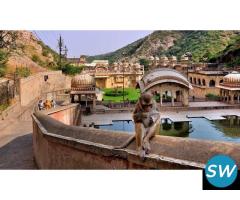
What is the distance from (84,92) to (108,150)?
12.6 meters

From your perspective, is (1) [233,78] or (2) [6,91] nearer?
(2) [6,91]

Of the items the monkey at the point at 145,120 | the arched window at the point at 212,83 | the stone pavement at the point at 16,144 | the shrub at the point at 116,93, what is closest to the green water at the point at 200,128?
the stone pavement at the point at 16,144

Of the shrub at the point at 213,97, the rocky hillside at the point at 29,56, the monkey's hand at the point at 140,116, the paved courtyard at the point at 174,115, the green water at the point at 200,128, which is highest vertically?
the rocky hillside at the point at 29,56

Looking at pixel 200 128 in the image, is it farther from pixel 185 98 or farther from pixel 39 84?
pixel 39 84

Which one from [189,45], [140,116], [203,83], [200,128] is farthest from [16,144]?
[189,45]

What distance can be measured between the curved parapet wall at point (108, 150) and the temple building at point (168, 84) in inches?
434

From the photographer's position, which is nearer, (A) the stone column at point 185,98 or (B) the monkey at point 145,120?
(B) the monkey at point 145,120

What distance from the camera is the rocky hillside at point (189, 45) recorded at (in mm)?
25578

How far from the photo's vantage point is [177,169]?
3.86 meters

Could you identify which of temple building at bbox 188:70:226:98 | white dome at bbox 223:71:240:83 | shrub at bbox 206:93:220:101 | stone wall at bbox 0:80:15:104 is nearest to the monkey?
stone wall at bbox 0:80:15:104

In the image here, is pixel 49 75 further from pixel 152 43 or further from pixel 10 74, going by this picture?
pixel 152 43

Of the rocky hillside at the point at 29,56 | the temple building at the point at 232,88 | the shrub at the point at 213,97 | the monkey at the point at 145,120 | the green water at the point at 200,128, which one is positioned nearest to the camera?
the monkey at the point at 145,120

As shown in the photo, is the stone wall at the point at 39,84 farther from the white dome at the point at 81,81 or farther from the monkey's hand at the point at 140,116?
the monkey's hand at the point at 140,116

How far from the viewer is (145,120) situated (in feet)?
13.9
